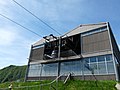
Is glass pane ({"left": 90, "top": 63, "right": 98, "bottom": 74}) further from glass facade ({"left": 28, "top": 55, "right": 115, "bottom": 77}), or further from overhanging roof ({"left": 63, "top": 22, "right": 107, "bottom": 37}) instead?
overhanging roof ({"left": 63, "top": 22, "right": 107, "bottom": 37})

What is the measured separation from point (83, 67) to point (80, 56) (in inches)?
87.5

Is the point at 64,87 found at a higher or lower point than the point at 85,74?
lower

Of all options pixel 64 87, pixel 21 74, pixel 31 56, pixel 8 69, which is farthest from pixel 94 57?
pixel 8 69

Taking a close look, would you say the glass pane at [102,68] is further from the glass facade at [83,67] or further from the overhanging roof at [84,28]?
the overhanging roof at [84,28]

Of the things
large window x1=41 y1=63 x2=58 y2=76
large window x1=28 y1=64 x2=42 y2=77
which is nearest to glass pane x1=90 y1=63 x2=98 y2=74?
large window x1=41 y1=63 x2=58 y2=76

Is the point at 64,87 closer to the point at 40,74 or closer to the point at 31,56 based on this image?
the point at 40,74

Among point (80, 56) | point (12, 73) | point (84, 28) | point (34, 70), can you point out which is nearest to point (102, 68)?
point (80, 56)

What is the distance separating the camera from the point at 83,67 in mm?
22359

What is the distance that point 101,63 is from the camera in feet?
67.4

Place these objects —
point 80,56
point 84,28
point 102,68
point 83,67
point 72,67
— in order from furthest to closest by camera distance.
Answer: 1. point 84,28
2. point 72,67
3. point 80,56
4. point 83,67
5. point 102,68

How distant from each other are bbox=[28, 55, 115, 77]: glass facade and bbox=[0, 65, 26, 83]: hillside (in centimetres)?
7606

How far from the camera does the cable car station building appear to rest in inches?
800

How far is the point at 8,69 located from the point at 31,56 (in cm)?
9025

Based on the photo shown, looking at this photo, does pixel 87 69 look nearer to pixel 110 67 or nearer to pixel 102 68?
pixel 102 68
